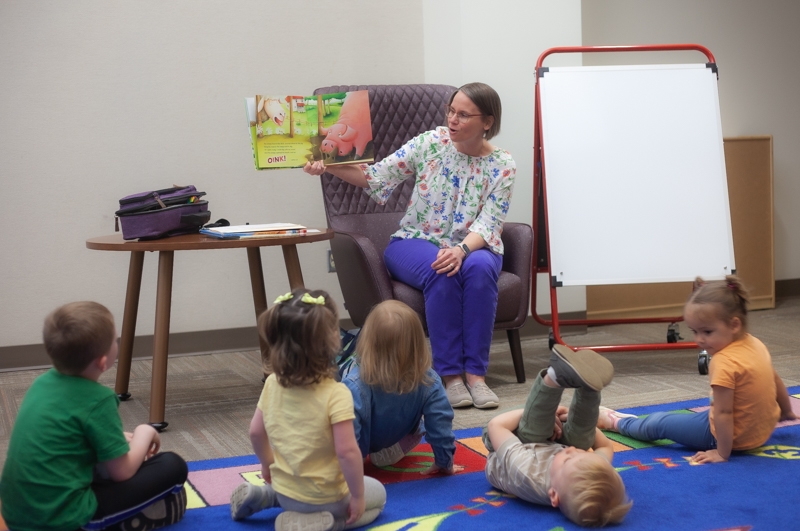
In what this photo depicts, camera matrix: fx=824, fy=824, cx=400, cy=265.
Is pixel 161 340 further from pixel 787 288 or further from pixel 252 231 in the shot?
pixel 787 288

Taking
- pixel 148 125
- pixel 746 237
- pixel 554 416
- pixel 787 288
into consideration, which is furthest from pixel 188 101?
pixel 787 288

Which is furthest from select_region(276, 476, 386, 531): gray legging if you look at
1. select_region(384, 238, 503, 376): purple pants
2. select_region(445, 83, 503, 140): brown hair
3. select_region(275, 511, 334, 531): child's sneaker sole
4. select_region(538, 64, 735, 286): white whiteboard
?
select_region(538, 64, 735, 286): white whiteboard

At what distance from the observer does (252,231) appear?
2361 mm

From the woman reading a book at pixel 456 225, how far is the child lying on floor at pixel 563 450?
0.69 m

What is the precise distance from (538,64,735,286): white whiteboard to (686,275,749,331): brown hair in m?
1.06

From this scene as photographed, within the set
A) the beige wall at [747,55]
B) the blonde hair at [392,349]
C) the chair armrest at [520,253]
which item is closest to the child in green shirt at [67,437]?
the blonde hair at [392,349]

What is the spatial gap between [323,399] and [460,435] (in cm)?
79

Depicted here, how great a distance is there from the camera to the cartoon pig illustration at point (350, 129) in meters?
2.47

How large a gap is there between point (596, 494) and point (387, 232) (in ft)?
5.38

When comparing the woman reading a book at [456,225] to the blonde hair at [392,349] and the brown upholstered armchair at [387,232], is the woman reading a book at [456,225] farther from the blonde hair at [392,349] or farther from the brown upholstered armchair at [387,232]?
the blonde hair at [392,349]

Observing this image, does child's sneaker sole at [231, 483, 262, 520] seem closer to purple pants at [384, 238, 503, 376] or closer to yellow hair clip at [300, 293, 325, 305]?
yellow hair clip at [300, 293, 325, 305]

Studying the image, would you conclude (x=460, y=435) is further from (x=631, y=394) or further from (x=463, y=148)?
(x=463, y=148)

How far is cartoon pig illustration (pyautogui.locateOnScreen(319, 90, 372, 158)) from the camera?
8.11 feet

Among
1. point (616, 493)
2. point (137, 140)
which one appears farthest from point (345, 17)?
point (616, 493)
